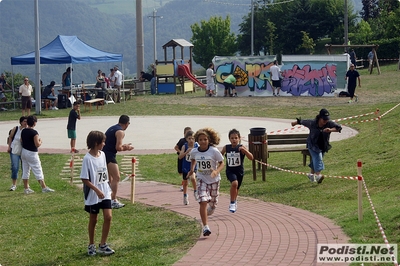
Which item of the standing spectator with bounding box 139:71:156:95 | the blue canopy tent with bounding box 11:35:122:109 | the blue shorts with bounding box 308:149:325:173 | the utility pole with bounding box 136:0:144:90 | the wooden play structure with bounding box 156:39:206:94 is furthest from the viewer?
the utility pole with bounding box 136:0:144:90

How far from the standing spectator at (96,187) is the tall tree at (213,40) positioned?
88.4 m

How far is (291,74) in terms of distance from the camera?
3691 cm

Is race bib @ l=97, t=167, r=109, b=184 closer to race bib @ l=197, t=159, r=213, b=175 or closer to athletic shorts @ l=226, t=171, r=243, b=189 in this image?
race bib @ l=197, t=159, r=213, b=175

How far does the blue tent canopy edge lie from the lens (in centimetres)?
3375

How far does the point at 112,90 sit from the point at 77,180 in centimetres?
2076

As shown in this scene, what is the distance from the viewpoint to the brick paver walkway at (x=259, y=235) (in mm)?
8570

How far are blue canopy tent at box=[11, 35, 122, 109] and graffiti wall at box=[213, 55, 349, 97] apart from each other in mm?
6775

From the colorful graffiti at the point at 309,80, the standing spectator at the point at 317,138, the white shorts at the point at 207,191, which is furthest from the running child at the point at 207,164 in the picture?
the colorful graffiti at the point at 309,80

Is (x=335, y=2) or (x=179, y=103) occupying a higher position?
(x=335, y=2)

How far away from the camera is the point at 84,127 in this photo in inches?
1025

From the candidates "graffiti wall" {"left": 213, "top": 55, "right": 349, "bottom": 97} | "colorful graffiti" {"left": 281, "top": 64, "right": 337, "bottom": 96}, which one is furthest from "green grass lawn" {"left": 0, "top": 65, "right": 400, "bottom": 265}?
"graffiti wall" {"left": 213, "top": 55, "right": 349, "bottom": 97}

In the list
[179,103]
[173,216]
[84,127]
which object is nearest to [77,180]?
[173,216]

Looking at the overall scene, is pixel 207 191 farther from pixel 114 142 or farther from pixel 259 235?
pixel 114 142

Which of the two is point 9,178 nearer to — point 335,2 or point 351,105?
point 351,105
